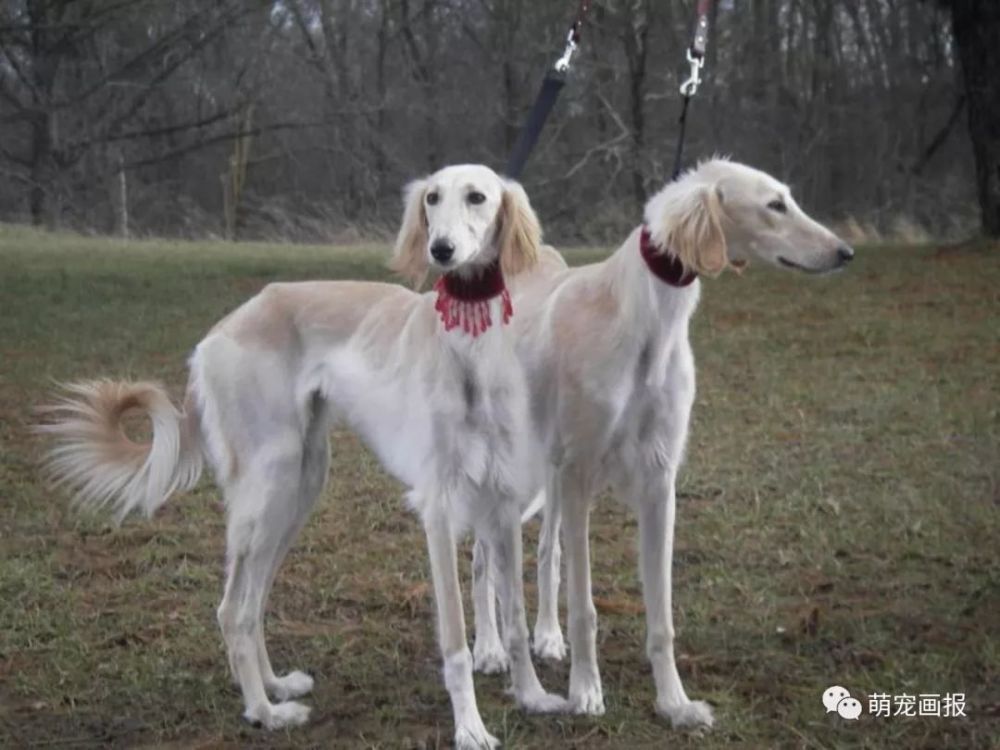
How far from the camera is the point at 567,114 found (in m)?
23.7

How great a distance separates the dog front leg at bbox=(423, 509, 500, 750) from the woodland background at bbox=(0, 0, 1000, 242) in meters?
16.9

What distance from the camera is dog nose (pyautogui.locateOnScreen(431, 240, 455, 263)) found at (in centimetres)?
328

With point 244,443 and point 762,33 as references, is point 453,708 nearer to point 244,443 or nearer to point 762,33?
point 244,443

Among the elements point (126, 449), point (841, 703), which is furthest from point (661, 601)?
point (126, 449)

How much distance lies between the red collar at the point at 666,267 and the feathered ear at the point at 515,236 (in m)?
0.29

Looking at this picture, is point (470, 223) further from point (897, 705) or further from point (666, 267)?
point (897, 705)

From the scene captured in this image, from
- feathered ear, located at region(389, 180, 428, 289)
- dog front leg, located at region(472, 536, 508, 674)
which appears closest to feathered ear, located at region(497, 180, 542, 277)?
feathered ear, located at region(389, 180, 428, 289)

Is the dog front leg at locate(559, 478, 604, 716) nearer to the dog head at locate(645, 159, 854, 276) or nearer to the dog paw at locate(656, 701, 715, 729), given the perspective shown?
the dog paw at locate(656, 701, 715, 729)

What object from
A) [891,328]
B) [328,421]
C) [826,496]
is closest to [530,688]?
[328,421]

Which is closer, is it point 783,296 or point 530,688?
point 530,688

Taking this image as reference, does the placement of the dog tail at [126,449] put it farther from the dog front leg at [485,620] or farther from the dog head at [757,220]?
the dog head at [757,220]

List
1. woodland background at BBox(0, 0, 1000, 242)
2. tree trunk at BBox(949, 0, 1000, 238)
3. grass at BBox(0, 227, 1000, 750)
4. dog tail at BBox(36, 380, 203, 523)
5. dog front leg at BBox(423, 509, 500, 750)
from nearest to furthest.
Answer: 1. dog front leg at BBox(423, 509, 500, 750)
2. grass at BBox(0, 227, 1000, 750)
3. dog tail at BBox(36, 380, 203, 523)
4. tree trunk at BBox(949, 0, 1000, 238)
5. woodland background at BBox(0, 0, 1000, 242)

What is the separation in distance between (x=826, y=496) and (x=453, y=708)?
258 centimetres

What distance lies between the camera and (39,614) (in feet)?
14.6
